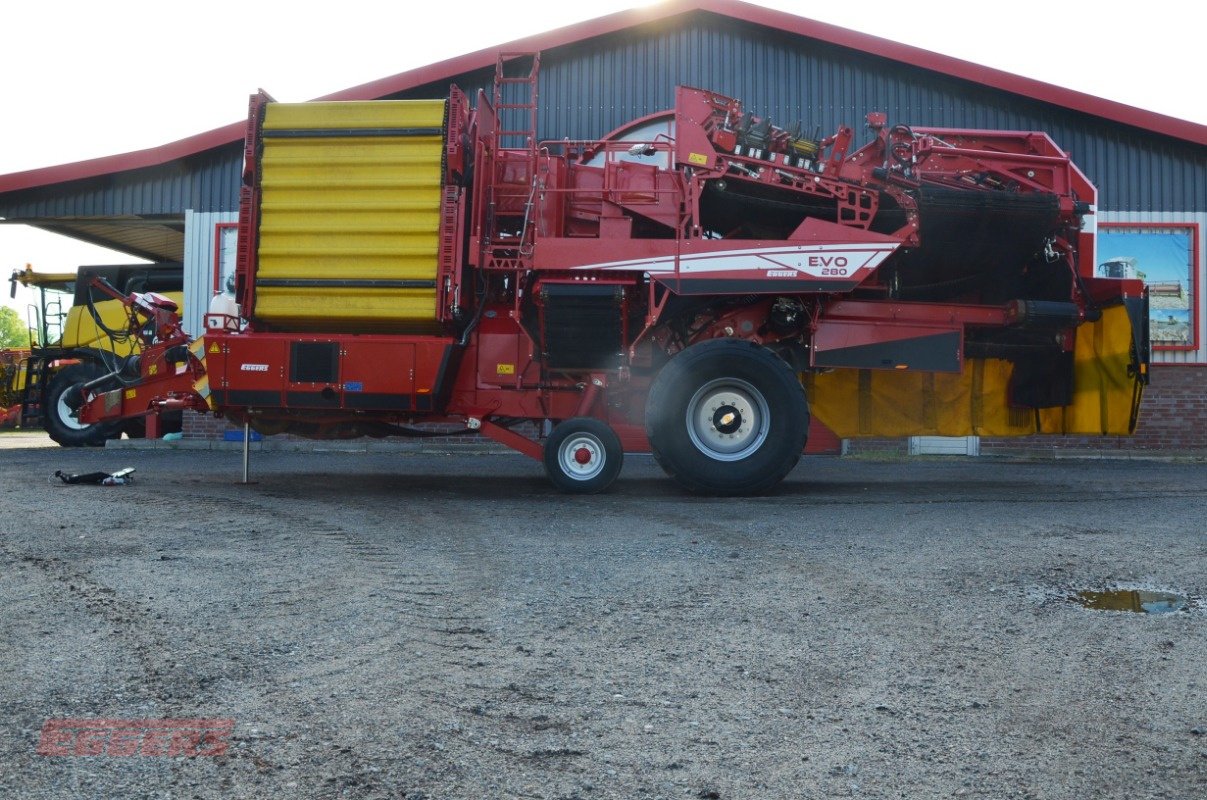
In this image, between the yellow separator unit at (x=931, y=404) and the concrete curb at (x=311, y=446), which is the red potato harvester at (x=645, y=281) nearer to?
the yellow separator unit at (x=931, y=404)

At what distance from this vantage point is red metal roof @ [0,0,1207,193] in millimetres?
15516

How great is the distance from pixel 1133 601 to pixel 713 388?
447cm

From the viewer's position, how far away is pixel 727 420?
875 centimetres

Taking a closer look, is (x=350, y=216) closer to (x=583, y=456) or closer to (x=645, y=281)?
(x=645, y=281)

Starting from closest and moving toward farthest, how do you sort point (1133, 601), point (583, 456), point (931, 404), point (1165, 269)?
point (1133, 601), point (583, 456), point (931, 404), point (1165, 269)

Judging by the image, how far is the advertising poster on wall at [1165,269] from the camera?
1563 cm

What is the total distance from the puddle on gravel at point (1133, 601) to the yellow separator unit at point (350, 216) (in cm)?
569

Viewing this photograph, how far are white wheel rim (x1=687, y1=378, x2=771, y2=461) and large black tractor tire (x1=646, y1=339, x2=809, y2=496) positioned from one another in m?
0.02

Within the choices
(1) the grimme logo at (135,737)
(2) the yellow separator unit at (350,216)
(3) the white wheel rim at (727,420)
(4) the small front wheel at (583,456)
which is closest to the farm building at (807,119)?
(2) the yellow separator unit at (350,216)

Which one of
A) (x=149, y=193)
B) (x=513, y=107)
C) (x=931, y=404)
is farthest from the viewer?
(x=149, y=193)

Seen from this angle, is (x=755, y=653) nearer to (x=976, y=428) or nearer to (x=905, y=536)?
(x=905, y=536)

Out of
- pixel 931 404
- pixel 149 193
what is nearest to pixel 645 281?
pixel 931 404

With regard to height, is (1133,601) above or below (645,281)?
below

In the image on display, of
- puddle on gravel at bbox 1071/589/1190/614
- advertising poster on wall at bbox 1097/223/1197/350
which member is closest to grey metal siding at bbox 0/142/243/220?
advertising poster on wall at bbox 1097/223/1197/350
